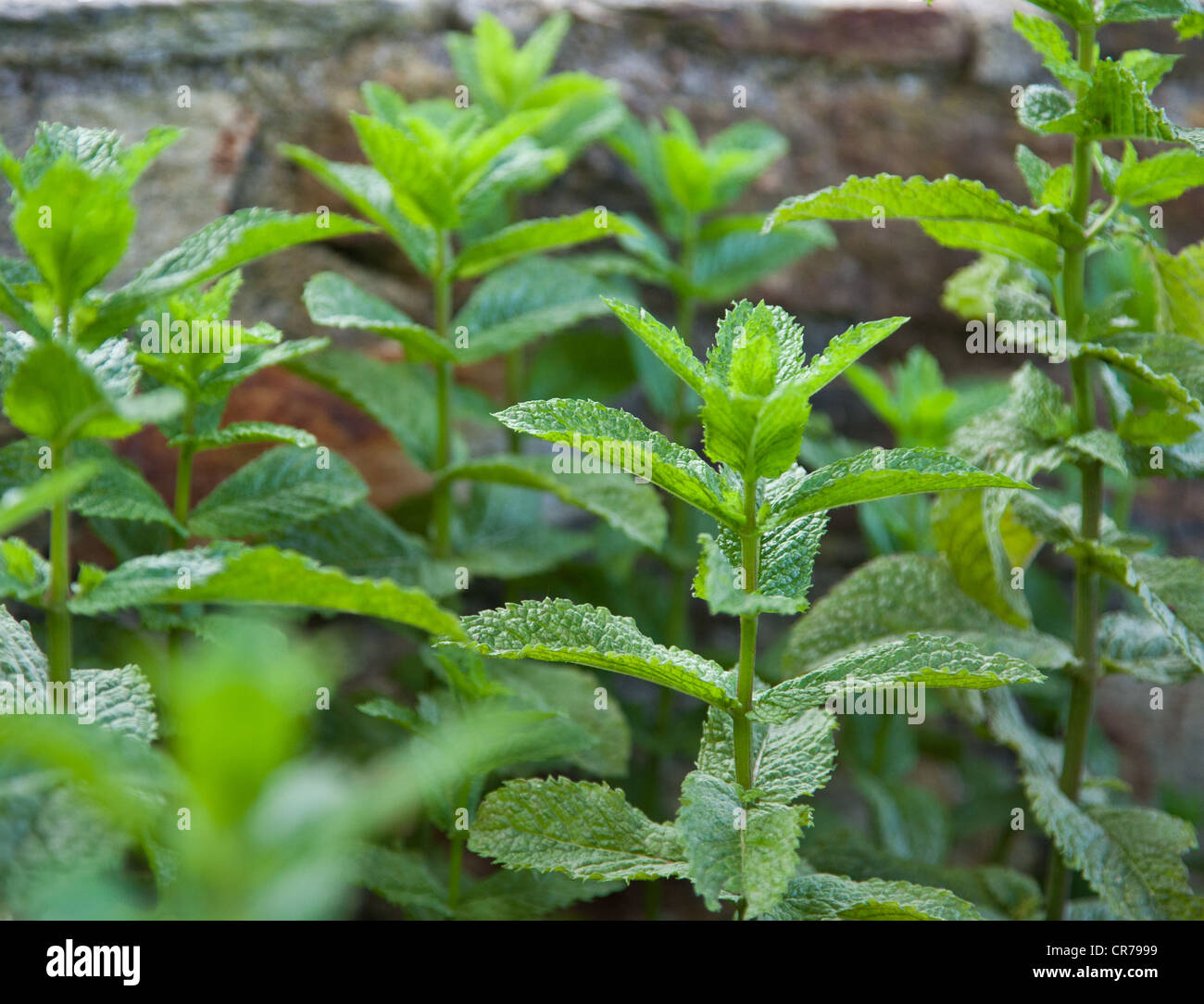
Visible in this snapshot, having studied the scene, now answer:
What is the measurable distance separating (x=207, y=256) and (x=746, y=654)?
1.63ft

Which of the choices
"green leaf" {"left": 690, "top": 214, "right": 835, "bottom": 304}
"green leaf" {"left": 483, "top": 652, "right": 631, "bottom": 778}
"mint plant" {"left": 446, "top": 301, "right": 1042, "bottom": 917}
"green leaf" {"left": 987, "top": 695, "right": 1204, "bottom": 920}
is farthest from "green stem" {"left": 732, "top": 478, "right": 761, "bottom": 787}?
"green leaf" {"left": 690, "top": 214, "right": 835, "bottom": 304}

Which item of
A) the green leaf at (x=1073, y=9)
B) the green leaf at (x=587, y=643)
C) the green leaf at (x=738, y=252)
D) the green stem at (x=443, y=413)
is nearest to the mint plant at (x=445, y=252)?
the green stem at (x=443, y=413)

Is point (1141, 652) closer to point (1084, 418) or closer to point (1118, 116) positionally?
point (1084, 418)

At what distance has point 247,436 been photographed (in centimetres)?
95

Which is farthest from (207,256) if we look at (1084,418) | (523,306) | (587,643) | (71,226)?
(1084,418)

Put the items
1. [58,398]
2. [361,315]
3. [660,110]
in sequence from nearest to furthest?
[58,398]
[361,315]
[660,110]

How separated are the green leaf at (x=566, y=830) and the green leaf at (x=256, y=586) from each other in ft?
0.68

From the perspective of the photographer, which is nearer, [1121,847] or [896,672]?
[896,672]

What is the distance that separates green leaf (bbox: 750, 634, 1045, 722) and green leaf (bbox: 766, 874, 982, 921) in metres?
0.15

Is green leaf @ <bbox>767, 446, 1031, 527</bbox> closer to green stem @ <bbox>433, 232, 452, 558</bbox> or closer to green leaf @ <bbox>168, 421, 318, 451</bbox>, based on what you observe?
green leaf @ <bbox>168, 421, 318, 451</bbox>

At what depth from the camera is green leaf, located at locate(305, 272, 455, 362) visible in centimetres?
103

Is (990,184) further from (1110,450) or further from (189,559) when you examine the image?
(189,559)
